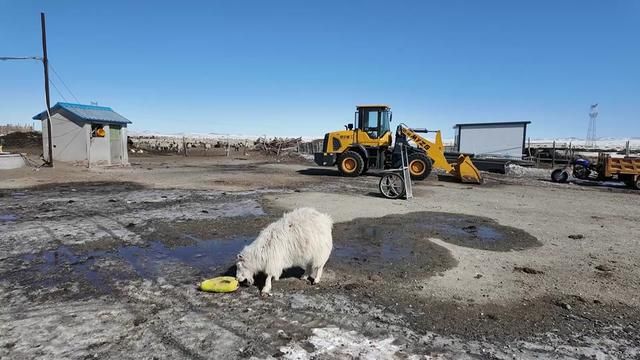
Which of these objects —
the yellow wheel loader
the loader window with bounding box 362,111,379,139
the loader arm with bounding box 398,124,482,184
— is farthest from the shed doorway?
the loader arm with bounding box 398,124,482,184

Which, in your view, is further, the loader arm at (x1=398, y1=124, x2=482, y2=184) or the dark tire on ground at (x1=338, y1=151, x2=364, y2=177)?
the dark tire on ground at (x1=338, y1=151, x2=364, y2=177)

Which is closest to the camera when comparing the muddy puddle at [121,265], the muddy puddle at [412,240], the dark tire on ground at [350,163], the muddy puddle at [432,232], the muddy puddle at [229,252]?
the muddy puddle at [121,265]

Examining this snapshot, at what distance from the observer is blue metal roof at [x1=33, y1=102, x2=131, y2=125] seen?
77.7ft

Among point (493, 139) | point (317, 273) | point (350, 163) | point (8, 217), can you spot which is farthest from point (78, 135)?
point (493, 139)

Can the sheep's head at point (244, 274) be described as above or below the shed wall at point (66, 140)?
below

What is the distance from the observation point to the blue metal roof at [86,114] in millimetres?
23688

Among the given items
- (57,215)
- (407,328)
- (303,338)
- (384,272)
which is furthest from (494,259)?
(57,215)

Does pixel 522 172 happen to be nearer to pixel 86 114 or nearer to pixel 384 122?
pixel 384 122

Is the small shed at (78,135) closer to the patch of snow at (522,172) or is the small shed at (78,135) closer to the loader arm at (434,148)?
the loader arm at (434,148)

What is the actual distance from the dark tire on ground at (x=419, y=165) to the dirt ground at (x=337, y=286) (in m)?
6.54

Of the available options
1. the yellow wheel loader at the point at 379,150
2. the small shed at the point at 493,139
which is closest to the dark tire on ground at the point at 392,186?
the yellow wheel loader at the point at 379,150

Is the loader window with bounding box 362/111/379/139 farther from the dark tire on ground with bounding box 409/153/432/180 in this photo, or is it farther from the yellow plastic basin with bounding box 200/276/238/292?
the yellow plastic basin with bounding box 200/276/238/292

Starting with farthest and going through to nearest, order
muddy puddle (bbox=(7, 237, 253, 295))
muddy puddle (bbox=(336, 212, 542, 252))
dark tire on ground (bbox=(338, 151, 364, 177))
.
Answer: dark tire on ground (bbox=(338, 151, 364, 177)) < muddy puddle (bbox=(336, 212, 542, 252)) < muddy puddle (bbox=(7, 237, 253, 295))

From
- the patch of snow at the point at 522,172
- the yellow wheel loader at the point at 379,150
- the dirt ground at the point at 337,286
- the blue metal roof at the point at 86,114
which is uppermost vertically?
the blue metal roof at the point at 86,114
